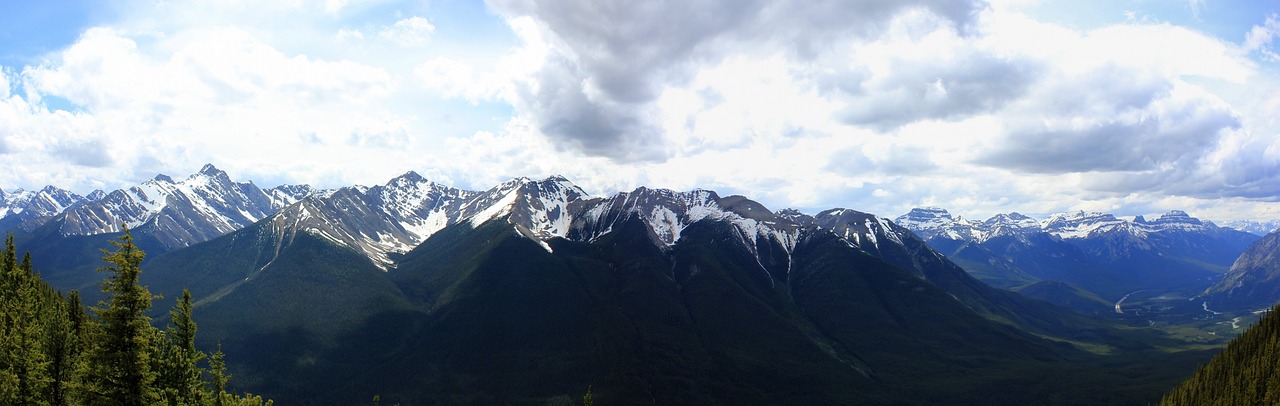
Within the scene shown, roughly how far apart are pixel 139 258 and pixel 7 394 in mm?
31194

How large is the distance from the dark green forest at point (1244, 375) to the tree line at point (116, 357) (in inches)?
8167

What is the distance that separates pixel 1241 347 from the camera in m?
183

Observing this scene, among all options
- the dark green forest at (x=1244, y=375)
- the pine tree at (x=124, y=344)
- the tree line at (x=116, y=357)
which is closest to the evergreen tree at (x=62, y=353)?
the tree line at (x=116, y=357)

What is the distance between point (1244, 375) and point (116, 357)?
242 metres

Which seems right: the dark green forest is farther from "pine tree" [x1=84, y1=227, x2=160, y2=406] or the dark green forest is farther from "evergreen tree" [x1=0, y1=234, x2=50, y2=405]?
"evergreen tree" [x1=0, y1=234, x2=50, y2=405]

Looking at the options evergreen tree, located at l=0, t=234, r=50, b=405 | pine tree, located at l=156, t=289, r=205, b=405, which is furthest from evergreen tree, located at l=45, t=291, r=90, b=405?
pine tree, located at l=156, t=289, r=205, b=405

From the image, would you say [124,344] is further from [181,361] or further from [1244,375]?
[1244,375]

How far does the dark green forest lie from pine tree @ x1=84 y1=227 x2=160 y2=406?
209 meters

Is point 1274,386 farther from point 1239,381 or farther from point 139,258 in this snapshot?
point 139,258

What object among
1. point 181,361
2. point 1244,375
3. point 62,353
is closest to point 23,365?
point 62,353

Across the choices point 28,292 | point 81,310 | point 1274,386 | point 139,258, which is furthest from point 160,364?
point 1274,386

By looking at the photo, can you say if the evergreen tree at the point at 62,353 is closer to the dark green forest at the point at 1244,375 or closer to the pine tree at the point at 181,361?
the pine tree at the point at 181,361

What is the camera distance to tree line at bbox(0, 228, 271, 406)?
4441cm

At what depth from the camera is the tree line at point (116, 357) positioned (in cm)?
4441
